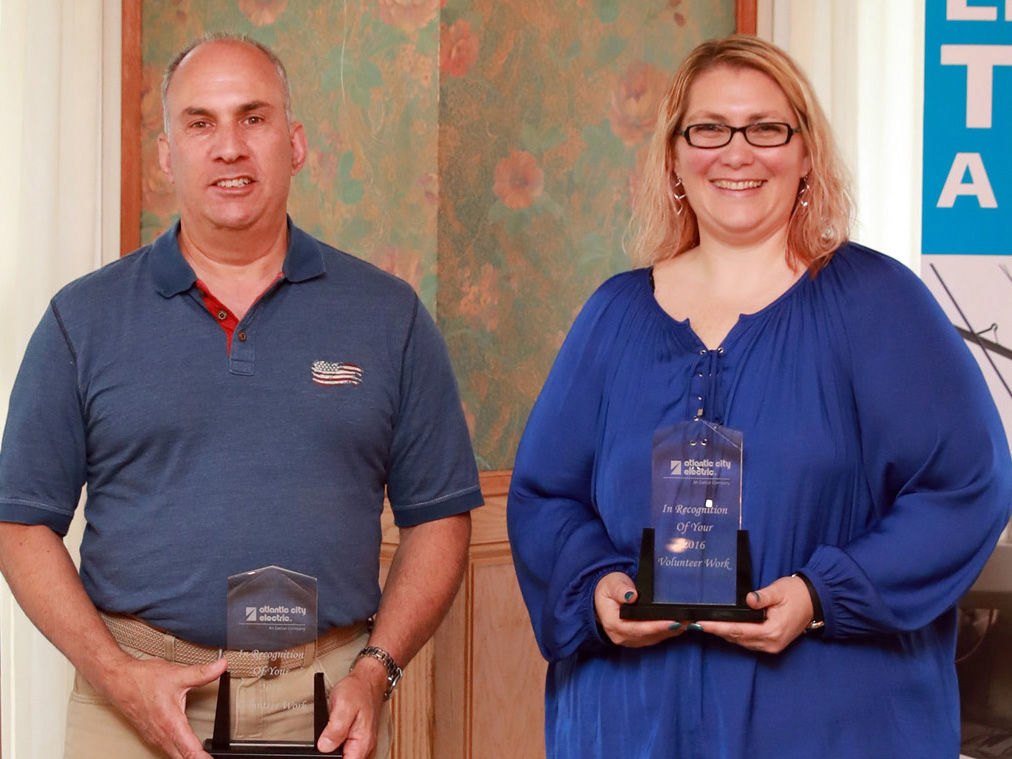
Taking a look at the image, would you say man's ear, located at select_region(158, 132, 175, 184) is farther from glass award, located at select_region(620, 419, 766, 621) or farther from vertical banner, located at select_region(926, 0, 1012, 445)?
vertical banner, located at select_region(926, 0, 1012, 445)

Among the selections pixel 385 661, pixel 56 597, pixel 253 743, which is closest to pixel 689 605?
pixel 385 661

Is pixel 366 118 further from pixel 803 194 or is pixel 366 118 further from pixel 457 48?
pixel 803 194

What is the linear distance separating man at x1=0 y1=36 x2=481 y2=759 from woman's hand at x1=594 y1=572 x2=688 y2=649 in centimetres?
35

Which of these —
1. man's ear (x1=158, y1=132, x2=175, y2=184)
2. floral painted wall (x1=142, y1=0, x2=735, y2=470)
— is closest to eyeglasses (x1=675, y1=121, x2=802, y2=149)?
man's ear (x1=158, y1=132, x2=175, y2=184)

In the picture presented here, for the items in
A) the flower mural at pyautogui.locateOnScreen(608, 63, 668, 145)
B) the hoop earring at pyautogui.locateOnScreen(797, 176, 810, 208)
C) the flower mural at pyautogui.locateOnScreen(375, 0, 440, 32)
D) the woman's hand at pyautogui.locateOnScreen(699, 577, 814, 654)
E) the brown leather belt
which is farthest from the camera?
the flower mural at pyautogui.locateOnScreen(608, 63, 668, 145)

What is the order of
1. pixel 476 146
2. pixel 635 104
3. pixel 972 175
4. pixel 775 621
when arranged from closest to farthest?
pixel 775 621 → pixel 476 146 → pixel 972 175 → pixel 635 104

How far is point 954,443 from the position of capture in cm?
175

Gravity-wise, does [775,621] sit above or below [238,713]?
above

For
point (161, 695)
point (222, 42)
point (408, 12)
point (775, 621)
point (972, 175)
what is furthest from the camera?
point (972, 175)

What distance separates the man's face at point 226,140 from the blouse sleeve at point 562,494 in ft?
1.80

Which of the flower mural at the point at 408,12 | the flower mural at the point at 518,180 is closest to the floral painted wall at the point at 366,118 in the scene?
the flower mural at the point at 408,12

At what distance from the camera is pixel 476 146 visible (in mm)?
3201

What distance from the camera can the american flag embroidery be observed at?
76.5 inches

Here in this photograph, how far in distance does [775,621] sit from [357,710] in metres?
0.63
